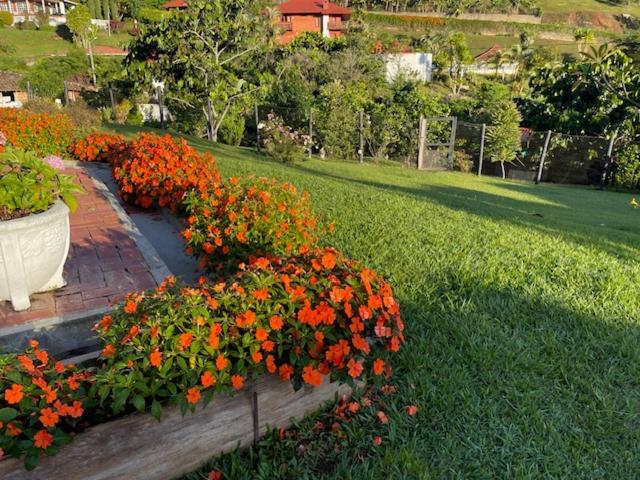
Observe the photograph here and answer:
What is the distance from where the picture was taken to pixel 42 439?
1.53 m

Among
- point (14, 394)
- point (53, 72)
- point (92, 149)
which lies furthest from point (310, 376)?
point (53, 72)

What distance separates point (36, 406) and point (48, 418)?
0.11 m

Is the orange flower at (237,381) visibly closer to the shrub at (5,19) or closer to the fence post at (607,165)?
the fence post at (607,165)

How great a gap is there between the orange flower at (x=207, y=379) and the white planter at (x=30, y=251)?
5.31 ft

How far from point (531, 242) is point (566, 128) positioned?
16247 mm

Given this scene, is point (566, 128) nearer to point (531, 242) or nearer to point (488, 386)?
point (531, 242)

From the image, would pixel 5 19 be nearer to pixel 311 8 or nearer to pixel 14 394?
pixel 311 8

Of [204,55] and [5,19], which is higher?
[5,19]

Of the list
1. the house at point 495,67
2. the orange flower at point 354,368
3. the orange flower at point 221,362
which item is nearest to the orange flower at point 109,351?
the orange flower at point 221,362

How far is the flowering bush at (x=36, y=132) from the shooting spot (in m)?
7.52

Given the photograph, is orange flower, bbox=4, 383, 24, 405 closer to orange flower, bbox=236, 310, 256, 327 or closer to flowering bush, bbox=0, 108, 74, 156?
orange flower, bbox=236, 310, 256, 327

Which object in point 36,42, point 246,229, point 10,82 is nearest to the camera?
point 246,229

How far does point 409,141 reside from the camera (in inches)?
612

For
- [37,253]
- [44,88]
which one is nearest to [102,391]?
[37,253]
